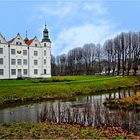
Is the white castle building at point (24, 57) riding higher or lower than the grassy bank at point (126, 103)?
higher

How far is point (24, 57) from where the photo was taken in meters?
72.8

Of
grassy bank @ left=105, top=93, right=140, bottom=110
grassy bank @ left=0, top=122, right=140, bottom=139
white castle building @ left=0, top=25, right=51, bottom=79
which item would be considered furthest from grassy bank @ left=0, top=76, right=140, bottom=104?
grassy bank @ left=0, top=122, right=140, bottom=139

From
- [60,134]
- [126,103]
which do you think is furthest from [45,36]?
[60,134]

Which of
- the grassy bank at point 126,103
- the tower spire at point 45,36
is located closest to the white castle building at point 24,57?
the tower spire at point 45,36

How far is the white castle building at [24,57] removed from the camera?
225 ft

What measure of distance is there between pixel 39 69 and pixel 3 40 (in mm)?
12357

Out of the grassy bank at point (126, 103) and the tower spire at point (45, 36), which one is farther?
the tower spire at point (45, 36)

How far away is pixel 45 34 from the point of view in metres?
79.2

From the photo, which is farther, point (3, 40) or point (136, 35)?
point (136, 35)

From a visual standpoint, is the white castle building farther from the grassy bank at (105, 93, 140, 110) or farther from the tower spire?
the grassy bank at (105, 93, 140, 110)

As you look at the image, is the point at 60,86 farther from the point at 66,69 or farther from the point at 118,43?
the point at 66,69

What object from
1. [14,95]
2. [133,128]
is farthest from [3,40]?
[133,128]

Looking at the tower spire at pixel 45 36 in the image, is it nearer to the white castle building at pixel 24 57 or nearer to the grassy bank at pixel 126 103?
the white castle building at pixel 24 57

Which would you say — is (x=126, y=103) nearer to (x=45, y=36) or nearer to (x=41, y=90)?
(x=41, y=90)
